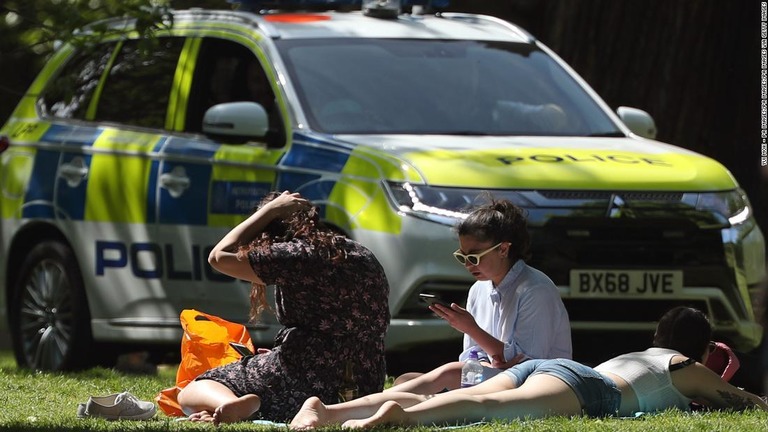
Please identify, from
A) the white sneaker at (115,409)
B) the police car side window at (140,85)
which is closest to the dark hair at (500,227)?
the white sneaker at (115,409)

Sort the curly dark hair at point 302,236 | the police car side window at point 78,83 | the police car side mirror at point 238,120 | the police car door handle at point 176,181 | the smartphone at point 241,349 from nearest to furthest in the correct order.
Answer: the curly dark hair at point 302,236, the smartphone at point 241,349, the police car side mirror at point 238,120, the police car door handle at point 176,181, the police car side window at point 78,83

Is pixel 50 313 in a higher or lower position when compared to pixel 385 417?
lower

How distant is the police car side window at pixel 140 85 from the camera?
31.9 ft

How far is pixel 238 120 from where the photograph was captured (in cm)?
873

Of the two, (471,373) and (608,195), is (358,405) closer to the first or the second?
(471,373)

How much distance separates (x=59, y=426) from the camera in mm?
6250

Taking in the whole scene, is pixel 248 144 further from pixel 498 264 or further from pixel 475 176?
pixel 498 264

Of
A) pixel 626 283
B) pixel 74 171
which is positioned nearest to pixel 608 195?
pixel 626 283

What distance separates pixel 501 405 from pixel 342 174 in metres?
2.27

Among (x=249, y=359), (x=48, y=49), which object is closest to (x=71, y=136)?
(x=249, y=359)

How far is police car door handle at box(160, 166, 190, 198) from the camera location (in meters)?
9.08

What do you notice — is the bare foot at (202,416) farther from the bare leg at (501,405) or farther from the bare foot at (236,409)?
the bare leg at (501,405)

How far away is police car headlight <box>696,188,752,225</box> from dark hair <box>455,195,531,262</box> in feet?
5.27

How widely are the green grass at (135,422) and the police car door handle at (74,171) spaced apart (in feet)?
5.35
